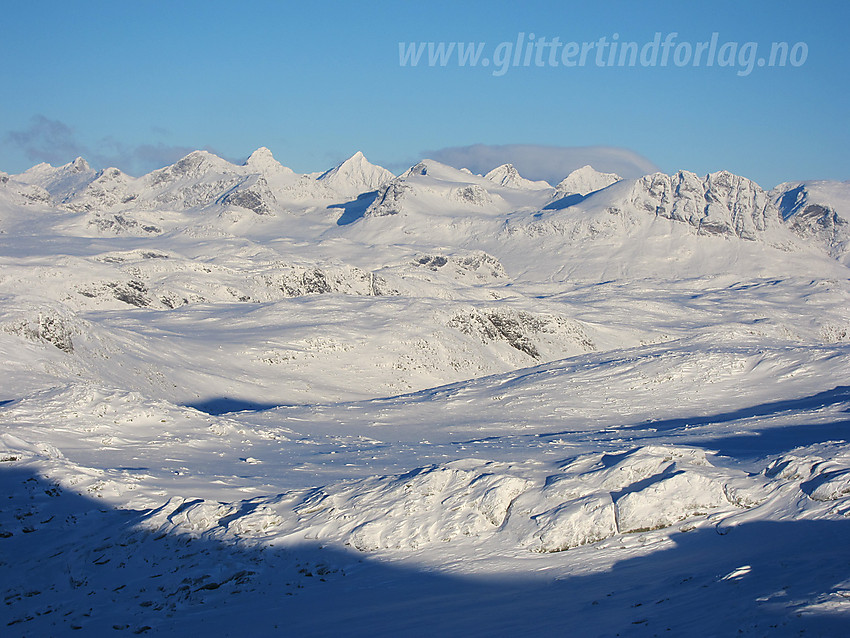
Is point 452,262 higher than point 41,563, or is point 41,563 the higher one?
point 452,262

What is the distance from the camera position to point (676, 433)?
23.3 metres

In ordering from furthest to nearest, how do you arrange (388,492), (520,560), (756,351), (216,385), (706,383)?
(216,385) → (756,351) → (706,383) → (388,492) → (520,560)

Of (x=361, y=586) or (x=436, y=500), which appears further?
(x=436, y=500)

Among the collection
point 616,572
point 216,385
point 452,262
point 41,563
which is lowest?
point 616,572

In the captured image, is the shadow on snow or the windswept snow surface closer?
the shadow on snow

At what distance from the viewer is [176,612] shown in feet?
35.7

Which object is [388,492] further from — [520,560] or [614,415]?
[614,415]

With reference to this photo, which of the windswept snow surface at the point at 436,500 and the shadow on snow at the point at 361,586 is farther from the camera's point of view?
the windswept snow surface at the point at 436,500

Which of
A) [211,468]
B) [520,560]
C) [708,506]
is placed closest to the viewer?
[520,560]

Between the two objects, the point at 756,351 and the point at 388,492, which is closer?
the point at 388,492

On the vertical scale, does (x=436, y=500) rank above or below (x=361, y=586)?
above

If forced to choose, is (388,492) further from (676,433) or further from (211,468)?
(676,433)

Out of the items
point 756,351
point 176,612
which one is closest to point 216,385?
point 756,351

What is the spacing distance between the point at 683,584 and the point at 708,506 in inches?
113
